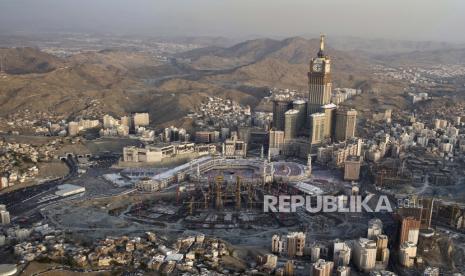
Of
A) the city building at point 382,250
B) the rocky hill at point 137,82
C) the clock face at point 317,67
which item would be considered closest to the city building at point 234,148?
the clock face at point 317,67

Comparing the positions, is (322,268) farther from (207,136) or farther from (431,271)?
(207,136)

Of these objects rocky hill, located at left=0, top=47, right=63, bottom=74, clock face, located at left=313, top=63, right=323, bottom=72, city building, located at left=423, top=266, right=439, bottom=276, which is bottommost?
city building, located at left=423, top=266, right=439, bottom=276

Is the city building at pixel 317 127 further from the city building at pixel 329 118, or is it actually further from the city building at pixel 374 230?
the city building at pixel 374 230

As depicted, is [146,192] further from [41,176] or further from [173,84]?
[173,84]

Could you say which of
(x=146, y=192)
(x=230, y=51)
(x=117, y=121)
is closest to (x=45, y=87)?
(x=117, y=121)

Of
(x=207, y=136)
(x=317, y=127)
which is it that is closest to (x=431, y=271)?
(x=317, y=127)

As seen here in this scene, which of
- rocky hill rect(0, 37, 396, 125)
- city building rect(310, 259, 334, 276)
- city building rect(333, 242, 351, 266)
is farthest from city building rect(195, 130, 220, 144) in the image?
city building rect(310, 259, 334, 276)

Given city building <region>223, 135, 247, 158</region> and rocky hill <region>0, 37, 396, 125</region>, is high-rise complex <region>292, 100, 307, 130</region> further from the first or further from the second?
rocky hill <region>0, 37, 396, 125</region>
